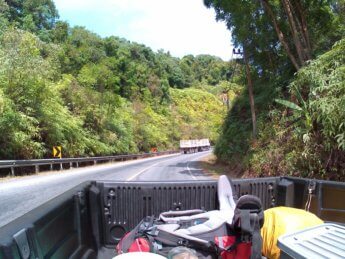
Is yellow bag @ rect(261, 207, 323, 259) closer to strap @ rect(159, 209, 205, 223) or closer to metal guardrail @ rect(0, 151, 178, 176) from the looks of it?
strap @ rect(159, 209, 205, 223)

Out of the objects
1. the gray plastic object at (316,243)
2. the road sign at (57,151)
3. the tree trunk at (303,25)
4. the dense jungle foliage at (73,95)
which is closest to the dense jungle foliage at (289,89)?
the tree trunk at (303,25)

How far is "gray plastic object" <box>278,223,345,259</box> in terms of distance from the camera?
1509mm

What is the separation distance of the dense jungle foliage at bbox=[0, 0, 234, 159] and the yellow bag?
17779 mm

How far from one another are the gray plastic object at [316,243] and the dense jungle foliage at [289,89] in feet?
26.9

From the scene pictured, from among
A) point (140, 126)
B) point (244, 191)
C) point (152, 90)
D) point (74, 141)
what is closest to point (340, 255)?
point (244, 191)

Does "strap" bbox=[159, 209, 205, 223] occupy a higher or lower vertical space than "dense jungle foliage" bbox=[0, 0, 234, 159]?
lower

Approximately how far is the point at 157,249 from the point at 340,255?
145cm

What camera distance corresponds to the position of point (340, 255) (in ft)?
4.77

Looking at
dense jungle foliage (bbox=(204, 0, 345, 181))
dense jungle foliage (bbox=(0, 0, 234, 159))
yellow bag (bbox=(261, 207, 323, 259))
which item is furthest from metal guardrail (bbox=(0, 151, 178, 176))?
yellow bag (bbox=(261, 207, 323, 259))

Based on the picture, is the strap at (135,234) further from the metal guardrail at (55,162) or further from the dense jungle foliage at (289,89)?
the metal guardrail at (55,162)

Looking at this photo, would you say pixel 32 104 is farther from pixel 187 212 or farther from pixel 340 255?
pixel 340 255

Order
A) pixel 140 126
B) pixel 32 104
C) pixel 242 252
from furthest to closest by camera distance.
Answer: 1. pixel 140 126
2. pixel 32 104
3. pixel 242 252

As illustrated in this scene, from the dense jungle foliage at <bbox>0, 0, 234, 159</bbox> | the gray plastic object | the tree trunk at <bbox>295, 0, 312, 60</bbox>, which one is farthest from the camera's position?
the dense jungle foliage at <bbox>0, 0, 234, 159</bbox>

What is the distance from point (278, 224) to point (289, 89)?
13.1m
